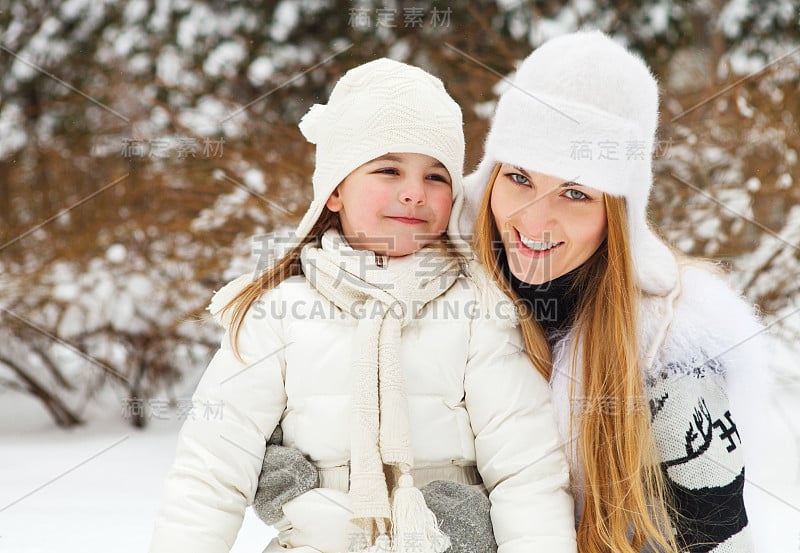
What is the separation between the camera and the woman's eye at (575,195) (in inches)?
59.2

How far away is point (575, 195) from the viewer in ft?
4.95

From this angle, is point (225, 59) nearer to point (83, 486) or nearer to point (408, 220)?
point (83, 486)

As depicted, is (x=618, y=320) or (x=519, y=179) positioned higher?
(x=519, y=179)

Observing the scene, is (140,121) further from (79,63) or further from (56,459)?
(56,459)

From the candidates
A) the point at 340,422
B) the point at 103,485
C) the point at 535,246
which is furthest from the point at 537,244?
the point at 103,485

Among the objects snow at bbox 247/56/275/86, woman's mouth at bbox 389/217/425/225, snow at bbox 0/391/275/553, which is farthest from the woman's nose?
snow at bbox 247/56/275/86

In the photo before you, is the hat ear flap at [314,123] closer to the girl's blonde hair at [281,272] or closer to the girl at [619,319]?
the girl's blonde hair at [281,272]

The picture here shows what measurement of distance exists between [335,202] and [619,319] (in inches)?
24.0

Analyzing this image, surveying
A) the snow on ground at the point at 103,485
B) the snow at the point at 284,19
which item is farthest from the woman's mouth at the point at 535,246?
the snow at the point at 284,19

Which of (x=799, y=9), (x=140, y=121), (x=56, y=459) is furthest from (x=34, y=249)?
(x=799, y=9)

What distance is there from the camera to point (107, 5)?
3.54m

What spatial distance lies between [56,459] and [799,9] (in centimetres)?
346

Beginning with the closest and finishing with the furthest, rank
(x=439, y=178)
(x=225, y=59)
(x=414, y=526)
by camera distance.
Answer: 1. (x=414, y=526)
2. (x=439, y=178)
3. (x=225, y=59)

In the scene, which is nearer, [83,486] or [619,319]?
[619,319]
